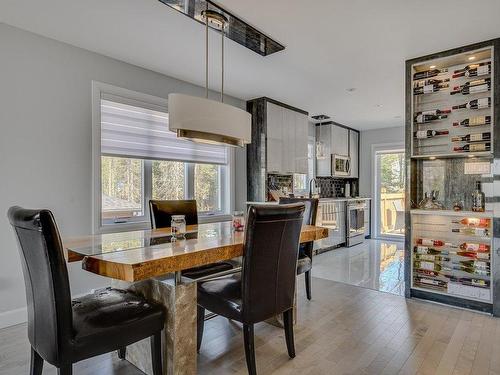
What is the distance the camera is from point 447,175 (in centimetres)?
337

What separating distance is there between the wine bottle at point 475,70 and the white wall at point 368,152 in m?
3.84

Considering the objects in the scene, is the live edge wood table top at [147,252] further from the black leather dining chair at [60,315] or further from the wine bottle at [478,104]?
the wine bottle at [478,104]

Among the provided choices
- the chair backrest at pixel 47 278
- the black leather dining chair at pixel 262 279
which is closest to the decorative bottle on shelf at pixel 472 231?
the black leather dining chair at pixel 262 279

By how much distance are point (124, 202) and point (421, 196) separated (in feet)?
11.0

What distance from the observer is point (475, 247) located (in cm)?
299

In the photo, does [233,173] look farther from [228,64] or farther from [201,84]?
[228,64]

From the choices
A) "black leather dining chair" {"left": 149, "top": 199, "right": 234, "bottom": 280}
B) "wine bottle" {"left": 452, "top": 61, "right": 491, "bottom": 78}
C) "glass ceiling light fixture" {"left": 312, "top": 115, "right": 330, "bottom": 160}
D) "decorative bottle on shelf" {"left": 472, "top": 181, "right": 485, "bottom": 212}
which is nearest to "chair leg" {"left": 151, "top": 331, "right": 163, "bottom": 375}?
"black leather dining chair" {"left": 149, "top": 199, "right": 234, "bottom": 280}

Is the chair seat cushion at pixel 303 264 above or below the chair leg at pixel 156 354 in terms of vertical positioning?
above

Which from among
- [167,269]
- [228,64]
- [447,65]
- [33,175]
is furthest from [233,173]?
[167,269]

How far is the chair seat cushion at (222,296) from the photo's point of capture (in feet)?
6.13

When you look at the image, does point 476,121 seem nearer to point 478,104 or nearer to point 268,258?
point 478,104

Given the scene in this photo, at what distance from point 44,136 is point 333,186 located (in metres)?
5.70

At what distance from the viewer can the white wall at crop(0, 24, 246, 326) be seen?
8.64ft

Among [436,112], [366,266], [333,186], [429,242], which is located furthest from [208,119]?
[333,186]
